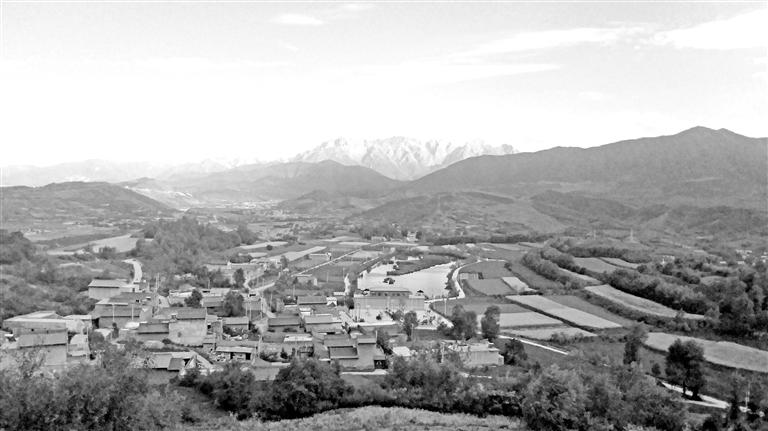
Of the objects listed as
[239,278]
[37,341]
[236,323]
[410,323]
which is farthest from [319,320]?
[239,278]

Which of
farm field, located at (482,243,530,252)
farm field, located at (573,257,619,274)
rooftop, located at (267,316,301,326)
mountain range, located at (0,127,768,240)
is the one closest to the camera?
rooftop, located at (267,316,301,326)

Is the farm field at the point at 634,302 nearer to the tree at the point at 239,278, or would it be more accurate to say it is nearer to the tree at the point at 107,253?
the tree at the point at 239,278

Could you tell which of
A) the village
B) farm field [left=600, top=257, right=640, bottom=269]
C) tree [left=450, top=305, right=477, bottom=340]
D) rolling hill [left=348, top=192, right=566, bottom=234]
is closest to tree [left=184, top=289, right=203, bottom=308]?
the village

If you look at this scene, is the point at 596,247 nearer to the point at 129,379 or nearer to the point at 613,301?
the point at 613,301

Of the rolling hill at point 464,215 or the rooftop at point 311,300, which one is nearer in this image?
the rooftop at point 311,300

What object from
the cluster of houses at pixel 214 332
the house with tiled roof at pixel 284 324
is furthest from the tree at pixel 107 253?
the house with tiled roof at pixel 284 324

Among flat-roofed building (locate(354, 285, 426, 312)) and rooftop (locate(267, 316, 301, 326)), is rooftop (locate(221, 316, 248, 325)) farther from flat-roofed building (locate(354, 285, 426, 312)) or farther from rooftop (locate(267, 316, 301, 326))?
flat-roofed building (locate(354, 285, 426, 312))
